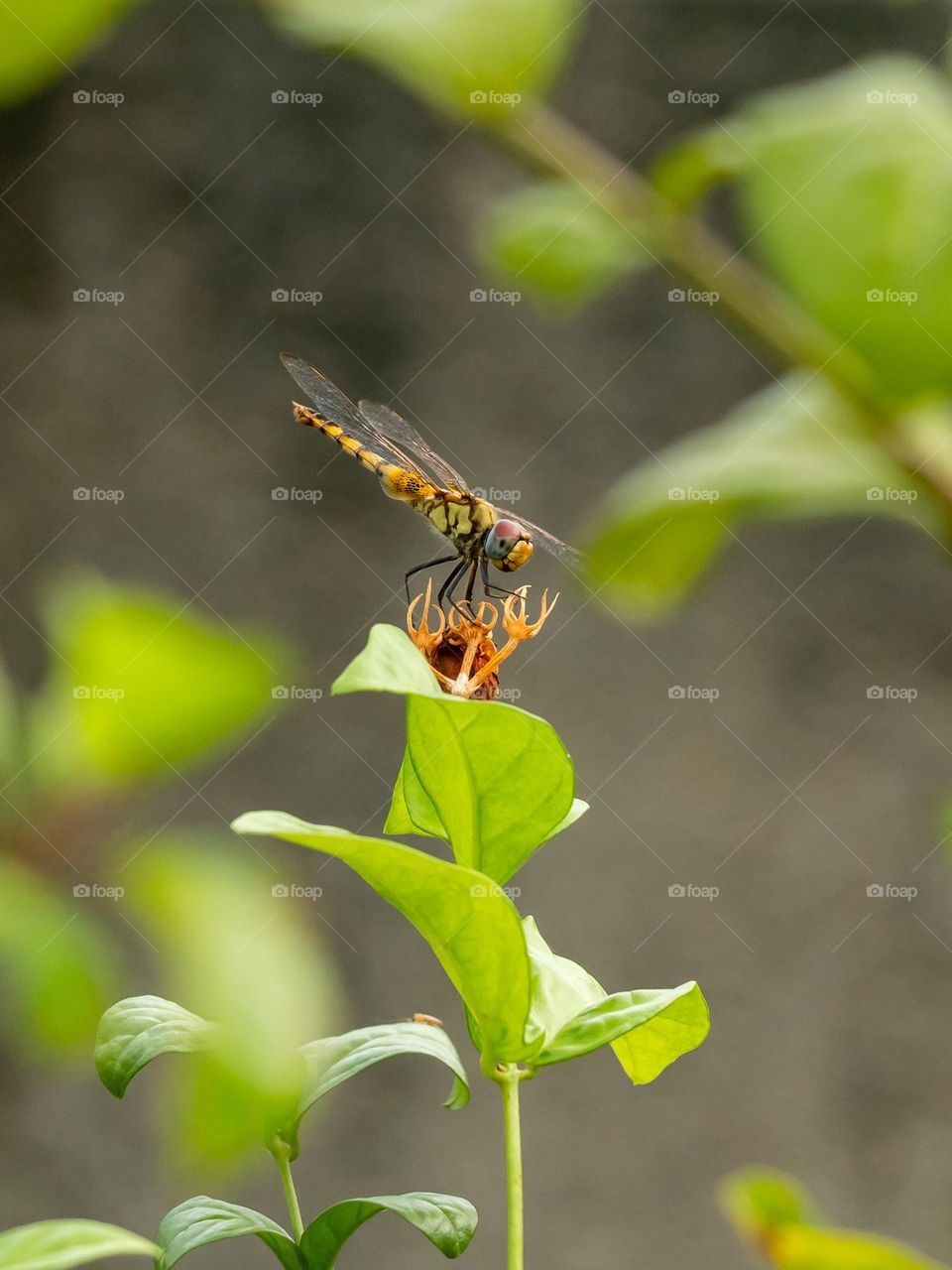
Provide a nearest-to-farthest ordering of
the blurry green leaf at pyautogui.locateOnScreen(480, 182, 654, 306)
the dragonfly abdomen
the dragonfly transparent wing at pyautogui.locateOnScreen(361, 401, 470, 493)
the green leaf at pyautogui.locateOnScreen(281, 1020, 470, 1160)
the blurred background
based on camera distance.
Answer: the blurry green leaf at pyautogui.locateOnScreen(480, 182, 654, 306) → the green leaf at pyautogui.locateOnScreen(281, 1020, 470, 1160) → the dragonfly abdomen → the dragonfly transparent wing at pyautogui.locateOnScreen(361, 401, 470, 493) → the blurred background

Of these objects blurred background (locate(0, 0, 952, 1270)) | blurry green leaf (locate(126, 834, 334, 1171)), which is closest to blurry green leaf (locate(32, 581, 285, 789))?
blurry green leaf (locate(126, 834, 334, 1171))

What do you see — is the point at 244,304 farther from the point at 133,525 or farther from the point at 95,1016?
the point at 95,1016

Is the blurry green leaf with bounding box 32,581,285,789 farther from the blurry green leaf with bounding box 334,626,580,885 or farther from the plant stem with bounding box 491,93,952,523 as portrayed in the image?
the blurry green leaf with bounding box 334,626,580,885

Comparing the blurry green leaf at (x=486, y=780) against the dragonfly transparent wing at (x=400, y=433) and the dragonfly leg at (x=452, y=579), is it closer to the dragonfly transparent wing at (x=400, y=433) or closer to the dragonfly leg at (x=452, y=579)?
the dragonfly leg at (x=452, y=579)

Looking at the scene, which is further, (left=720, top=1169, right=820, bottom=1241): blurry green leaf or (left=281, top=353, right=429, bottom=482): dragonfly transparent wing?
(left=281, top=353, right=429, bottom=482): dragonfly transparent wing

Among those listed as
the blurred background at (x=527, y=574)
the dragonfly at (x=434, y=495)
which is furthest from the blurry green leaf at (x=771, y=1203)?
the blurred background at (x=527, y=574)
